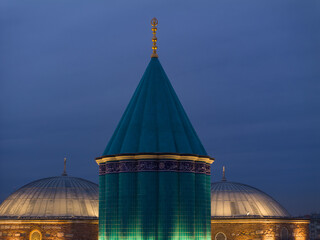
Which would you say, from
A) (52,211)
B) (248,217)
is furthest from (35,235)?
(248,217)

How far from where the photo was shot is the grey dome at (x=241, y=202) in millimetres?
41656

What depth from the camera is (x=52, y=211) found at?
127 feet

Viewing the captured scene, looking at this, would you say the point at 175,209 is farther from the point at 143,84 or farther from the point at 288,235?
the point at 288,235

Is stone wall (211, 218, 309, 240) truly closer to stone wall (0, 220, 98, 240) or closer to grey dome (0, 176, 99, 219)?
grey dome (0, 176, 99, 219)

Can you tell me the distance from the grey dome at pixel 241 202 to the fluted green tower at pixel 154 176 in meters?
11.6

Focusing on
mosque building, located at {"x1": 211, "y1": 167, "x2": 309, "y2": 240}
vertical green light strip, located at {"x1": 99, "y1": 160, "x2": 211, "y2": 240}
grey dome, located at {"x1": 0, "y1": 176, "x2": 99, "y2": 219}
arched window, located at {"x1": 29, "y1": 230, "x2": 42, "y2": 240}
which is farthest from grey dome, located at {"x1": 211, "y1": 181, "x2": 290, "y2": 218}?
arched window, located at {"x1": 29, "y1": 230, "x2": 42, "y2": 240}

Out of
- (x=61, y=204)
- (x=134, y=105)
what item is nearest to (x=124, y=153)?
(x=134, y=105)

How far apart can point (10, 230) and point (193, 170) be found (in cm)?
1478

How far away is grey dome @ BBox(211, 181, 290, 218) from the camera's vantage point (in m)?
41.7

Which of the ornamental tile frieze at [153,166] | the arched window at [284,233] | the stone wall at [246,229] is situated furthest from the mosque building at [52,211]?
the arched window at [284,233]

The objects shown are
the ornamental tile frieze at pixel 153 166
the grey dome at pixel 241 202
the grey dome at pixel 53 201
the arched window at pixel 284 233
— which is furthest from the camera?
the grey dome at pixel 241 202

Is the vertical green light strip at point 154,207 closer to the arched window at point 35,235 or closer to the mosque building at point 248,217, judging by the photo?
the arched window at point 35,235

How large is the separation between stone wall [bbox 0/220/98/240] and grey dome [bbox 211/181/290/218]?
9754 millimetres

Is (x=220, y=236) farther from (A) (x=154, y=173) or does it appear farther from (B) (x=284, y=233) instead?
(A) (x=154, y=173)
